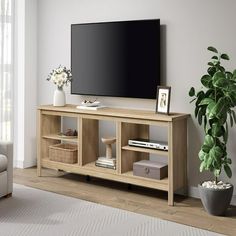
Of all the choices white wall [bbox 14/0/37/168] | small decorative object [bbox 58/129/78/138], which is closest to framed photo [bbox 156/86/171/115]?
small decorative object [bbox 58/129/78/138]

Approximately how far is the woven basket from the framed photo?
109 cm

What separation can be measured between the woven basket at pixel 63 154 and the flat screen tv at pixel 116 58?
2.15 feet

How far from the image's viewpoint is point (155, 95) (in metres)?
4.19

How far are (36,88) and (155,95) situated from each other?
5.81 ft

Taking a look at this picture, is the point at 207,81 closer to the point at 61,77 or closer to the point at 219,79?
the point at 219,79

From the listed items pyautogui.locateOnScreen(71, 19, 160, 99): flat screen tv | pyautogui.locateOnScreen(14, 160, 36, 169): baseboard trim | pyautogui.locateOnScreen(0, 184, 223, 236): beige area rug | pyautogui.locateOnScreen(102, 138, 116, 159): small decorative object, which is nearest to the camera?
Result: pyautogui.locateOnScreen(0, 184, 223, 236): beige area rug

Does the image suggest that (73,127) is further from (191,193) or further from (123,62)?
(191,193)

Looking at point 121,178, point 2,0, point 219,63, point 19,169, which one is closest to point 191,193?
point 121,178

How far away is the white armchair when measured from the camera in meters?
3.88

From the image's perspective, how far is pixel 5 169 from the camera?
393 centimetres

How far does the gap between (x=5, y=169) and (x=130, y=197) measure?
4.01 feet

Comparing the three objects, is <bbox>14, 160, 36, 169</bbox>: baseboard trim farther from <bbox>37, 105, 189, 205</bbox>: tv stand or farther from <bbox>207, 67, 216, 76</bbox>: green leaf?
<bbox>207, 67, 216, 76</bbox>: green leaf

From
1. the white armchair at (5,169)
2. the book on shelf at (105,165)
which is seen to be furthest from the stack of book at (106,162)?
the white armchair at (5,169)

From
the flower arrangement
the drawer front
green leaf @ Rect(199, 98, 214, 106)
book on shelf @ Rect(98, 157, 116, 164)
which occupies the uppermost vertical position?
the flower arrangement
